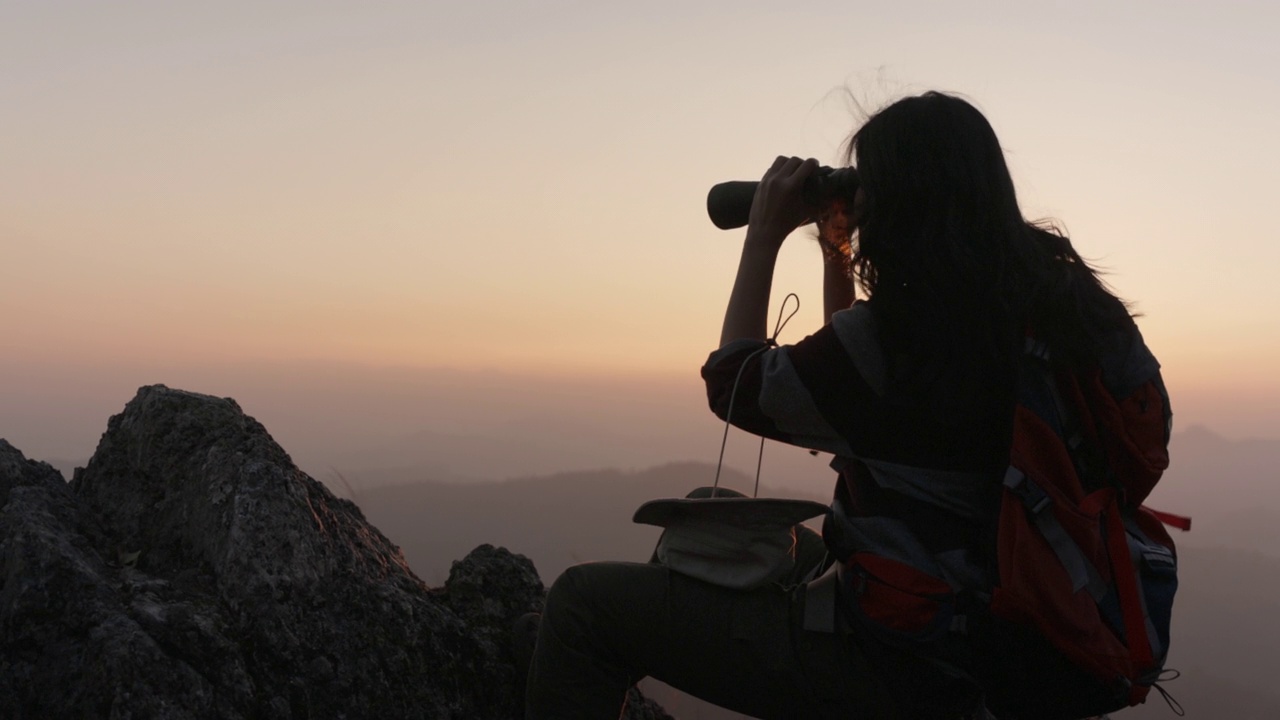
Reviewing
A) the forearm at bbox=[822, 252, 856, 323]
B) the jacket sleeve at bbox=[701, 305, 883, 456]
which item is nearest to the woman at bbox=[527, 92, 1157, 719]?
the jacket sleeve at bbox=[701, 305, 883, 456]

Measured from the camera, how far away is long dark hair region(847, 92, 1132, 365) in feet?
9.74

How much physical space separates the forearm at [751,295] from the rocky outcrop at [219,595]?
7.27 ft

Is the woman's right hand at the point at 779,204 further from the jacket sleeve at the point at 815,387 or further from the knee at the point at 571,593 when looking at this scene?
the knee at the point at 571,593

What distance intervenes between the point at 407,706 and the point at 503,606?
35.7 inches

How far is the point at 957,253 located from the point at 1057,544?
0.96m

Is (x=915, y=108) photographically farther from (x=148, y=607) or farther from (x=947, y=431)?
(x=148, y=607)

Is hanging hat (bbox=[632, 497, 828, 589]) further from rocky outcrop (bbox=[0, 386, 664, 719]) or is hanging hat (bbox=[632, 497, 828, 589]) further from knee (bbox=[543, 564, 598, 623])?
rocky outcrop (bbox=[0, 386, 664, 719])

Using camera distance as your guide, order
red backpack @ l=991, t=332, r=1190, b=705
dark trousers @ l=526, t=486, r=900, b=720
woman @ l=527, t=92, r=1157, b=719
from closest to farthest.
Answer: red backpack @ l=991, t=332, r=1190, b=705, woman @ l=527, t=92, r=1157, b=719, dark trousers @ l=526, t=486, r=900, b=720

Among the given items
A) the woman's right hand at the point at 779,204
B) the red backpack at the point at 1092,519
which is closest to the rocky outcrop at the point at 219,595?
the woman's right hand at the point at 779,204

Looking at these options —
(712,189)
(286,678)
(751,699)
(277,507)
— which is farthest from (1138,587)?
(277,507)

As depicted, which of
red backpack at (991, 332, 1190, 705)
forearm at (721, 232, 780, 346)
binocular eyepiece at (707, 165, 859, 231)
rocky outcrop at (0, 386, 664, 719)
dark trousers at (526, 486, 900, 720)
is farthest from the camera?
rocky outcrop at (0, 386, 664, 719)

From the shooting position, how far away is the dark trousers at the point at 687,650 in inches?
124

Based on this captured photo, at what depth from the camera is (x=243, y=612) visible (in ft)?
13.3

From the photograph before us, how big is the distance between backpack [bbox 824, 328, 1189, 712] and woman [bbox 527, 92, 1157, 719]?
0.09 ft
